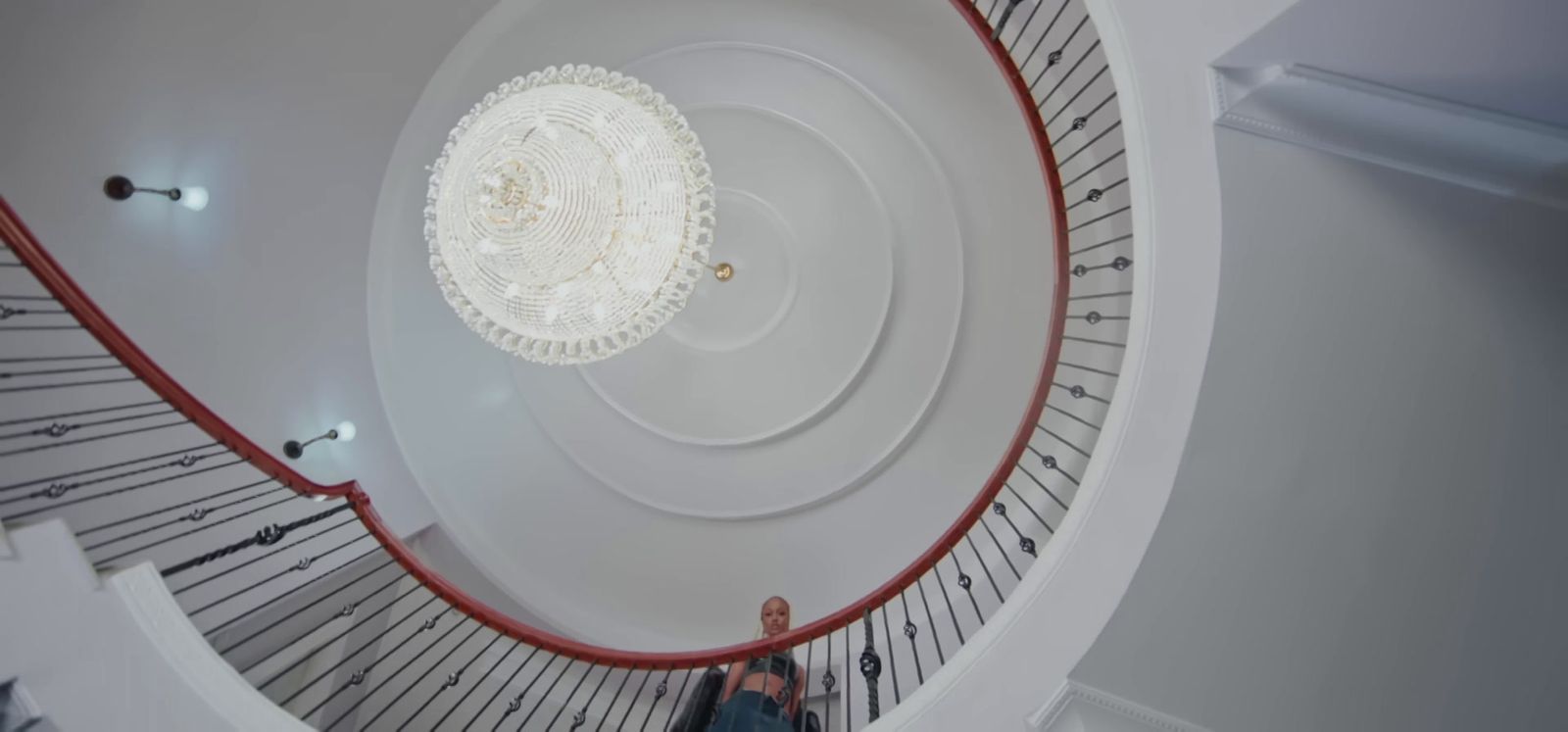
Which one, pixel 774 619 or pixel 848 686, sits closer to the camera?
pixel 848 686

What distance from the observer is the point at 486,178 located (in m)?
3.31

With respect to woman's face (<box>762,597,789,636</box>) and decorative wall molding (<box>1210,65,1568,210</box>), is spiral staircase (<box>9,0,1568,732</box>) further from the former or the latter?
woman's face (<box>762,597,789,636</box>)

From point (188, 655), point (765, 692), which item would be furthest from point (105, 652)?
point (765, 692)

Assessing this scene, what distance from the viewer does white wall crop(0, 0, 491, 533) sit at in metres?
3.33

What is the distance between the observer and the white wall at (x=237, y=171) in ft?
10.9

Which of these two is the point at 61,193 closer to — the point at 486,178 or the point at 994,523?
the point at 486,178

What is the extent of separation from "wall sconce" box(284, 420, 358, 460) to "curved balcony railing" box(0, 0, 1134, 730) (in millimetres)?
232

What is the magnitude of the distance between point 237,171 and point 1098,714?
5.15 meters

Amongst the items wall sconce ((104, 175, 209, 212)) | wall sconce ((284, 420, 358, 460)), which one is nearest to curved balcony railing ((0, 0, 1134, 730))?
wall sconce ((284, 420, 358, 460))

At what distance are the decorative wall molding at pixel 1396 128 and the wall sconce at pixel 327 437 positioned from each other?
5.30 metres

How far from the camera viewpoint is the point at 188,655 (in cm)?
296

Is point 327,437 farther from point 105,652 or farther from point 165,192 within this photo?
point 105,652

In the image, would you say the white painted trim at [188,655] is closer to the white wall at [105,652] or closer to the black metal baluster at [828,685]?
the white wall at [105,652]

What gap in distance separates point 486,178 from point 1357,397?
3524 millimetres
